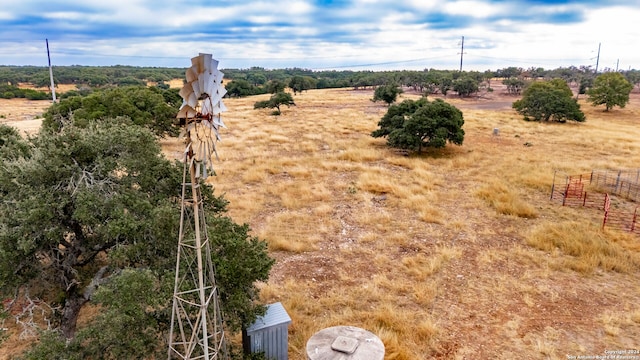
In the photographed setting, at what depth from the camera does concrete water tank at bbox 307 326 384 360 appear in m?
5.44

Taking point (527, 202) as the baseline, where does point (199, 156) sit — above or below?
above

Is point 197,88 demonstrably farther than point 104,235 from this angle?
No

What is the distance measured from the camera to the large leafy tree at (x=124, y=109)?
932 inches

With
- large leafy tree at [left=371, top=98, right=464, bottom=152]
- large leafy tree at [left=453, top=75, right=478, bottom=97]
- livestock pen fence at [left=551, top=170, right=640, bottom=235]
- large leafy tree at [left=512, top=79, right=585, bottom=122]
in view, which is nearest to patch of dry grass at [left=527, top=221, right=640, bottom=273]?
livestock pen fence at [left=551, top=170, right=640, bottom=235]

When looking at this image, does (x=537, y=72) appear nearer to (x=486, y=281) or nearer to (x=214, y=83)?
(x=486, y=281)

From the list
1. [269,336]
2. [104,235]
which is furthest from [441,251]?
[104,235]

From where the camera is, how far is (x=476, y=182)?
18875mm

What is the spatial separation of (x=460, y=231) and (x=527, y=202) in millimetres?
4580

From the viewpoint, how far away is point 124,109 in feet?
77.9

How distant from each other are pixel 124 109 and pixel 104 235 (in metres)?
19.8

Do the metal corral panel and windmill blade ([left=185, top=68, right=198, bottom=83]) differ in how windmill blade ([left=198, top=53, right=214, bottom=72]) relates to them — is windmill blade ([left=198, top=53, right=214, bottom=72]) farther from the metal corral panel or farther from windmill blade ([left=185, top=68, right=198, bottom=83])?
the metal corral panel

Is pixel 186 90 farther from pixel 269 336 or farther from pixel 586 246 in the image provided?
pixel 586 246

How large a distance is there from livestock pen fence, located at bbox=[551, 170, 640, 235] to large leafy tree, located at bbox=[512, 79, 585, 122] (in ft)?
66.9

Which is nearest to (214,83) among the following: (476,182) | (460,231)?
(460,231)
